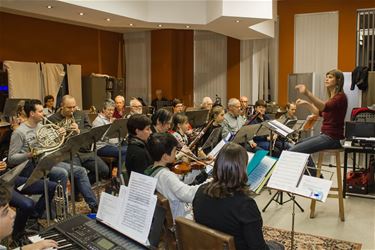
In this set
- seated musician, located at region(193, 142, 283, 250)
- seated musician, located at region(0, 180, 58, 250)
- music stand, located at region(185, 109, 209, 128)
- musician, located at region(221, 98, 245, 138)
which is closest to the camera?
seated musician, located at region(0, 180, 58, 250)

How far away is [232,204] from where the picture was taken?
199 cm

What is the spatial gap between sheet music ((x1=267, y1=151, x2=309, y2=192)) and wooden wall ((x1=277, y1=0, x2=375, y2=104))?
23.2ft

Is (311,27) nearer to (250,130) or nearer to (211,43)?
(211,43)

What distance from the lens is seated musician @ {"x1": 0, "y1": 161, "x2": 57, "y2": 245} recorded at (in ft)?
10.9

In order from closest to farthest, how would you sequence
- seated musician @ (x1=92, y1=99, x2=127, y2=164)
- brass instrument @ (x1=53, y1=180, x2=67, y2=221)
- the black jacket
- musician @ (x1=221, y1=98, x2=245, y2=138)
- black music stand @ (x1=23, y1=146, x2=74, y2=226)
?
1. black music stand @ (x1=23, y1=146, x2=74, y2=226)
2. the black jacket
3. brass instrument @ (x1=53, y1=180, x2=67, y2=221)
4. seated musician @ (x1=92, y1=99, x2=127, y2=164)
5. musician @ (x1=221, y1=98, x2=245, y2=138)

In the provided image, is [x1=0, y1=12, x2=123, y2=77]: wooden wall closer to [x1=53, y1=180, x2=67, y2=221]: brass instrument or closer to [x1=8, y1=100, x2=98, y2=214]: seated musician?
[x1=8, y1=100, x2=98, y2=214]: seated musician

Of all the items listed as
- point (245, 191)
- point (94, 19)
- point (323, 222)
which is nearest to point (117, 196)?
point (245, 191)

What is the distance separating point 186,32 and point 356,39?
442 cm

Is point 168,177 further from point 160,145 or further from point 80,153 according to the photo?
point 80,153

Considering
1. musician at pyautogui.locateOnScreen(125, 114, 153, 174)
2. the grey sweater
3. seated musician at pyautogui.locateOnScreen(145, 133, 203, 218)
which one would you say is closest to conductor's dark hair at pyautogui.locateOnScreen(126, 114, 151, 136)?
musician at pyautogui.locateOnScreen(125, 114, 153, 174)

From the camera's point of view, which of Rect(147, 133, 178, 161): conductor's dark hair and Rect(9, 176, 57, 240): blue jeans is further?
Rect(9, 176, 57, 240): blue jeans

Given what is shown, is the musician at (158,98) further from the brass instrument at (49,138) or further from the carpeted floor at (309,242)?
the carpeted floor at (309,242)

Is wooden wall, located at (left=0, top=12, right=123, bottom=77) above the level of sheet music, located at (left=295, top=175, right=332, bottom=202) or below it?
above

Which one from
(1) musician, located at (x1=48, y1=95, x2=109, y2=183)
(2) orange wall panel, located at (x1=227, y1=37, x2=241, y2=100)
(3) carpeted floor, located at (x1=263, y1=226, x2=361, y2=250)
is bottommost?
(3) carpeted floor, located at (x1=263, y1=226, x2=361, y2=250)
